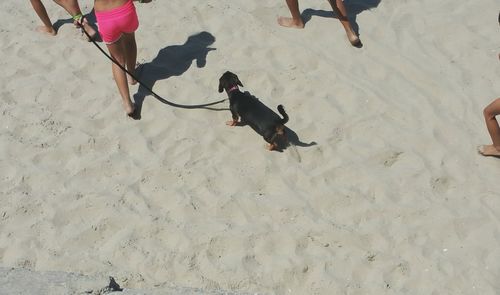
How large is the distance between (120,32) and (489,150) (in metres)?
3.18

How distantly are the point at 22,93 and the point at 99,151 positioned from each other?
111cm

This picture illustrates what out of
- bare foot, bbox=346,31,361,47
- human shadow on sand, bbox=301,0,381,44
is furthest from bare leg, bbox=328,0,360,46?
human shadow on sand, bbox=301,0,381,44

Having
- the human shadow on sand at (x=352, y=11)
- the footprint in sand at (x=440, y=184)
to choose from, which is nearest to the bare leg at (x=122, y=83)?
the human shadow on sand at (x=352, y=11)

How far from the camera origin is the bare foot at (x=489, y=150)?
17.3 feet

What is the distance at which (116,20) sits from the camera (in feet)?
17.7

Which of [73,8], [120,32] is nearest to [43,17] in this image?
[73,8]

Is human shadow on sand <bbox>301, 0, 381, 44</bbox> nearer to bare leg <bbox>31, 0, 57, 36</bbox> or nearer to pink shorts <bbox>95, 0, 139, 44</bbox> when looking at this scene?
pink shorts <bbox>95, 0, 139, 44</bbox>

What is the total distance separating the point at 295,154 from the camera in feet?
17.1

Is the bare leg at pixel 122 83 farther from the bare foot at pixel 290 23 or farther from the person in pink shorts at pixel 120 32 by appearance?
the bare foot at pixel 290 23

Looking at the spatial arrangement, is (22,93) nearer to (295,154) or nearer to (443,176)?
(295,154)

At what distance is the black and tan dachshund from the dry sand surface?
0.53ft

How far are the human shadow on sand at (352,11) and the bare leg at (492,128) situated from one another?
6.01ft

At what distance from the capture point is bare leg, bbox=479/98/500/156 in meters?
5.23

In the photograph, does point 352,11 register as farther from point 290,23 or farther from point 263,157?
point 263,157
